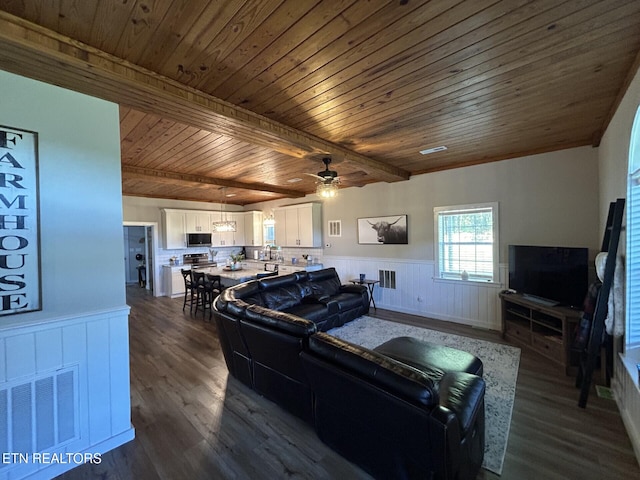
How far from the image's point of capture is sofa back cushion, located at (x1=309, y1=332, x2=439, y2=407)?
1.45 m

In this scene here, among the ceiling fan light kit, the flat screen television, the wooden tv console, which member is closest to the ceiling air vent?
the ceiling fan light kit

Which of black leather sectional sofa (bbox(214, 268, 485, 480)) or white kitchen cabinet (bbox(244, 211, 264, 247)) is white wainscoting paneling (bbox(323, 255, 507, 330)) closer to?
black leather sectional sofa (bbox(214, 268, 485, 480))

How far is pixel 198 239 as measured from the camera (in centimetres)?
802

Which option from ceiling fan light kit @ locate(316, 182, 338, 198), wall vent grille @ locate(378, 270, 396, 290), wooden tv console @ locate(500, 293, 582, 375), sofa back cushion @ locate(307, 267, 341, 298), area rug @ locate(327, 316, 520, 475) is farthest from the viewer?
wall vent grille @ locate(378, 270, 396, 290)

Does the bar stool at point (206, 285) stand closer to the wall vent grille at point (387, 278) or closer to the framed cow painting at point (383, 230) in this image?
the framed cow painting at point (383, 230)

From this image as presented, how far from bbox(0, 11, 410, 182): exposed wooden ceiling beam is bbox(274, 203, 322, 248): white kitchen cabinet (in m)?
4.01

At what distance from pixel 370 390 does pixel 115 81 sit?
2.51 meters

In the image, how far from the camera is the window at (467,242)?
14.9ft

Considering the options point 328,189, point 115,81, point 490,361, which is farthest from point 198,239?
point 490,361

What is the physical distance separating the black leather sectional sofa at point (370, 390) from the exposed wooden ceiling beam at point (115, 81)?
1769 mm

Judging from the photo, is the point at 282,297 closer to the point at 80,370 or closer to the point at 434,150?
the point at 80,370

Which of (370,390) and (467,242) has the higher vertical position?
(467,242)

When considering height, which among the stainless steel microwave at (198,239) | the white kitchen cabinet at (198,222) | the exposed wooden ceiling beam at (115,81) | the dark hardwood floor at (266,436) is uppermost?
the exposed wooden ceiling beam at (115,81)

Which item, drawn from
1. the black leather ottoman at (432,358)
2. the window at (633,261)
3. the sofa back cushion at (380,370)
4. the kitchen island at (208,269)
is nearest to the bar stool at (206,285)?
the kitchen island at (208,269)
